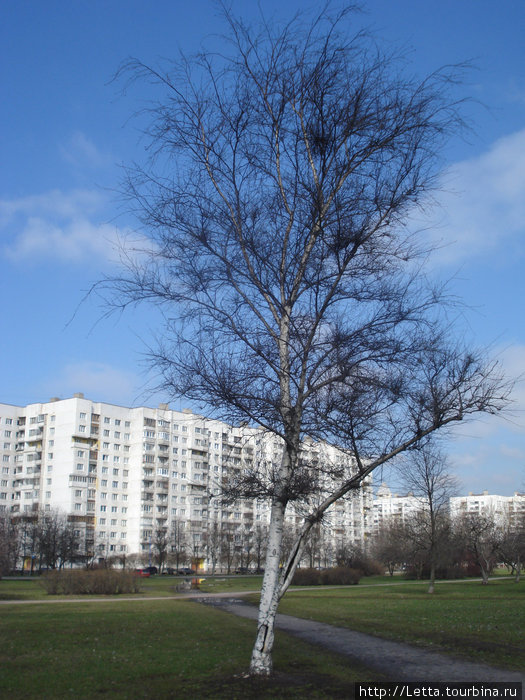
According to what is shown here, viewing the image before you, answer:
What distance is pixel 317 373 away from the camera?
28.8ft

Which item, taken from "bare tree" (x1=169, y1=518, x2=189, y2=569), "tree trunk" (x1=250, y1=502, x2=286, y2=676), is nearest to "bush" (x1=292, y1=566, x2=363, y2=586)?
"bare tree" (x1=169, y1=518, x2=189, y2=569)

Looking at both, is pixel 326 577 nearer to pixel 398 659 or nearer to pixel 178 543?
pixel 398 659

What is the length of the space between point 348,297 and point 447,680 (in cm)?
556

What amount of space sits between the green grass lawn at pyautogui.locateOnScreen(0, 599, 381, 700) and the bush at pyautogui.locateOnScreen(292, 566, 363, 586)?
29.7m

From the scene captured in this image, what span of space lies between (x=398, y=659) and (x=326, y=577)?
38.9 metres

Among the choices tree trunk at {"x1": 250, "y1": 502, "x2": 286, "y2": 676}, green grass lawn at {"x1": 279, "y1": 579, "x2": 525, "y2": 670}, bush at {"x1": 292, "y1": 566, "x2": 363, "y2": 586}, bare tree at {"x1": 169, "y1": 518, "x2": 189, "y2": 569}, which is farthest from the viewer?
bare tree at {"x1": 169, "y1": 518, "x2": 189, "y2": 569}

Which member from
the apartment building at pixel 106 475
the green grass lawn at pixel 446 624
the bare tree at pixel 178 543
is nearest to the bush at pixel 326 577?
the green grass lawn at pixel 446 624

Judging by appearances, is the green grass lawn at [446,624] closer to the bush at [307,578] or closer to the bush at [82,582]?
the bush at [82,582]

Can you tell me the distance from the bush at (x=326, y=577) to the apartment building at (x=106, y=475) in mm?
35146

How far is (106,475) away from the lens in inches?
3524

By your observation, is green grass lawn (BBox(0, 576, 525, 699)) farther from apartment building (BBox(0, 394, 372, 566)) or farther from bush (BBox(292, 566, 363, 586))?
apartment building (BBox(0, 394, 372, 566))

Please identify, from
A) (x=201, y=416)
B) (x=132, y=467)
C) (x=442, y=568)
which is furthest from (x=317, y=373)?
(x=132, y=467)

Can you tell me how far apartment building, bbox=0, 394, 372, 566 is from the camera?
280 ft

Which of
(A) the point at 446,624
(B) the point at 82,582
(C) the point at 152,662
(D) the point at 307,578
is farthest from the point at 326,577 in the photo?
(C) the point at 152,662
